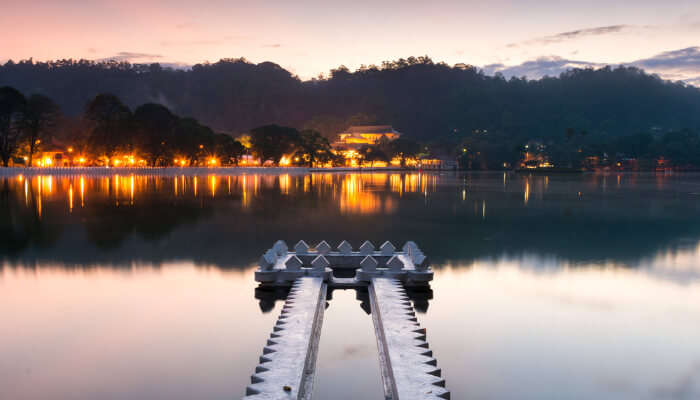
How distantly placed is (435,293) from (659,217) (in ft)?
69.3

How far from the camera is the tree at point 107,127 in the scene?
262 feet

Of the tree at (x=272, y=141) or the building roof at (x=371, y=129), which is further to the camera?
the building roof at (x=371, y=129)

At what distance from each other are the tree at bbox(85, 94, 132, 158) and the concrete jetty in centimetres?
7620

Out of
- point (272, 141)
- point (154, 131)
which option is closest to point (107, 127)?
point (154, 131)

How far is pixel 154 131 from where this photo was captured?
272 feet

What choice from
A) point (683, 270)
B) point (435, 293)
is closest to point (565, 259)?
point (683, 270)

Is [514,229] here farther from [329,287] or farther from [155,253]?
[155,253]

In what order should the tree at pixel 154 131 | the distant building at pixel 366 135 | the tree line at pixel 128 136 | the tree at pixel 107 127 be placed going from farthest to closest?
1. the distant building at pixel 366 135
2. the tree at pixel 154 131
3. the tree at pixel 107 127
4. the tree line at pixel 128 136

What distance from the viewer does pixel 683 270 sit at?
1392 cm

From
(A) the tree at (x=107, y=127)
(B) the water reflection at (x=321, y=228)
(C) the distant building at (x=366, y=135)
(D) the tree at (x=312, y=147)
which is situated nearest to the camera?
(B) the water reflection at (x=321, y=228)

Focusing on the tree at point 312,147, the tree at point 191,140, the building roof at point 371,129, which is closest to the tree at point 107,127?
the tree at point 191,140

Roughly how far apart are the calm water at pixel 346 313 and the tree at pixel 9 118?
203ft

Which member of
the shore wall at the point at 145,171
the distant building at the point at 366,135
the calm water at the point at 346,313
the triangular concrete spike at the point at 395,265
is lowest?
the calm water at the point at 346,313

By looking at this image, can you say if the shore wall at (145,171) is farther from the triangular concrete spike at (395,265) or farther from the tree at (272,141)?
the triangular concrete spike at (395,265)
